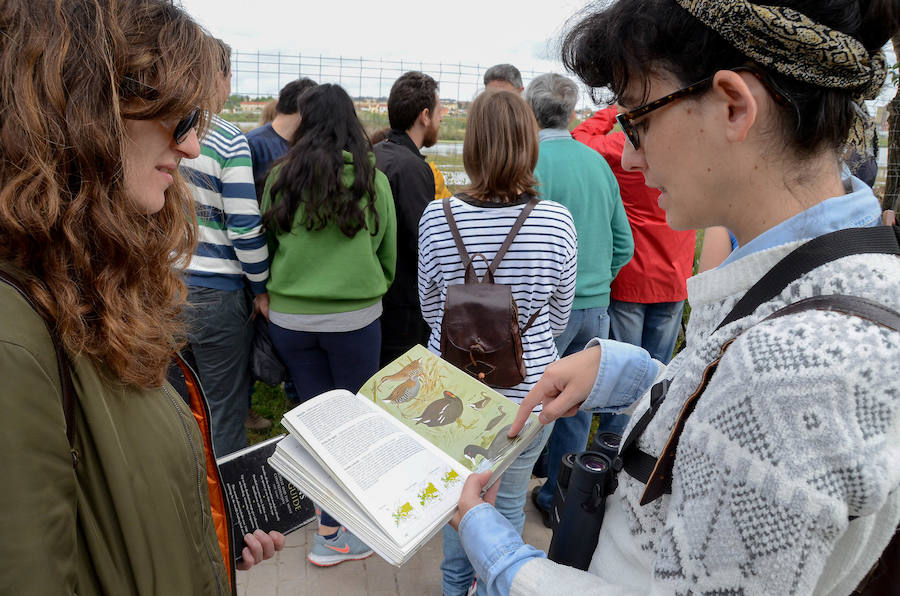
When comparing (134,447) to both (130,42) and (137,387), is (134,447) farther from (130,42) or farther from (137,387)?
(130,42)

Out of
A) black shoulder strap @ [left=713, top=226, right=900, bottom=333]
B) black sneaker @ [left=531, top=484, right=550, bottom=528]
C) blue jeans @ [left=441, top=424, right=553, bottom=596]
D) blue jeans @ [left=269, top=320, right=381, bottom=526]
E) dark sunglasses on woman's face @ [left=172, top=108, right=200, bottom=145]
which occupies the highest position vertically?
dark sunglasses on woman's face @ [left=172, top=108, right=200, bottom=145]

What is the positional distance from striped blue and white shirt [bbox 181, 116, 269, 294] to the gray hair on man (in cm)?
157

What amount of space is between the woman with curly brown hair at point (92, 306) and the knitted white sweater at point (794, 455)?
2.66 feet

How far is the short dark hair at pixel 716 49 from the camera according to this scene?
84 centimetres

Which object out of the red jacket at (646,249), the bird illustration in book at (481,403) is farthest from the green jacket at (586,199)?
the bird illustration in book at (481,403)

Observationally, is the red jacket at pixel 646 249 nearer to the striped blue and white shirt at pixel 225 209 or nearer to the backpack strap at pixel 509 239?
the backpack strap at pixel 509 239

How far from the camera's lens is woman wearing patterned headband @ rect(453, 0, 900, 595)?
2.21 feet

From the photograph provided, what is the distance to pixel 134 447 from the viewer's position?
38.4 inches

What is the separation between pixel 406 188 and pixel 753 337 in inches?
113

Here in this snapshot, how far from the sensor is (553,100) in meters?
3.25

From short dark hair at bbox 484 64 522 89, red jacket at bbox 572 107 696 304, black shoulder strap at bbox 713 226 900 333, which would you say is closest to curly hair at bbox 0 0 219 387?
black shoulder strap at bbox 713 226 900 333

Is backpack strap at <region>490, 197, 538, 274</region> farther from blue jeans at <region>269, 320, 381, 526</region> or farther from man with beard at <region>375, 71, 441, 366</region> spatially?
man with beard at <region>375, 71, 441, 366</region>

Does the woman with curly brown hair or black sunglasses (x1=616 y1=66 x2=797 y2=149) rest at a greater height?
black sunglasses (x1=616 y1=66 x2=797 y2=149)

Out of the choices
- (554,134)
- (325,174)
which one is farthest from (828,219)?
(554,134)
